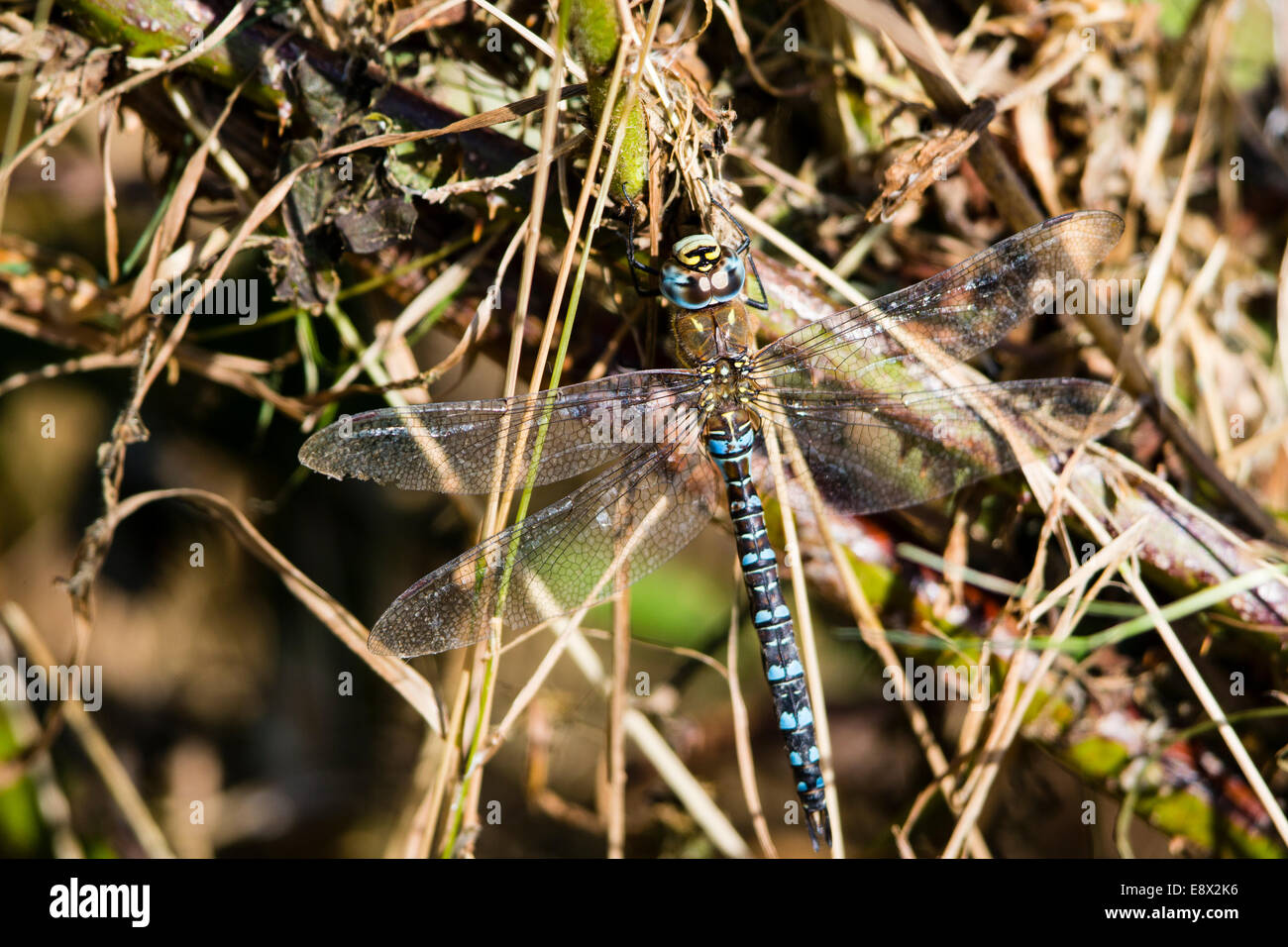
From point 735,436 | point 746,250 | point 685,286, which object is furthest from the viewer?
point 735,436

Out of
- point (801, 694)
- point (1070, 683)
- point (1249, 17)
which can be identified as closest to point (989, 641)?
point (1070, 683)

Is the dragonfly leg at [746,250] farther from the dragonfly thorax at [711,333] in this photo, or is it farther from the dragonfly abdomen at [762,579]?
the dragonfly abdomen at [762,579]

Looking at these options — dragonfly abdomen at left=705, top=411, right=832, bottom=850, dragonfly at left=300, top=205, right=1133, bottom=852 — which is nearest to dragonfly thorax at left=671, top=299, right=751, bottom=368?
dragonfly at left=300, top=205, right=1133, bottom=852

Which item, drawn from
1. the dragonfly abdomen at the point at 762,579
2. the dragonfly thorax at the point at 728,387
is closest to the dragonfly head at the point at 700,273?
the dragonfly thorax at the point at 728,387

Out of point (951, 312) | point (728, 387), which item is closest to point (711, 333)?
point (728, 387)

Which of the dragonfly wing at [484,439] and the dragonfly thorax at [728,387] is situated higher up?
the dragonfly thorax at [728,387]

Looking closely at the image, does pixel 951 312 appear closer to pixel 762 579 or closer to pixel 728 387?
pixel 728 387

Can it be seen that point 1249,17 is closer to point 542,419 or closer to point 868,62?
point 868,62
